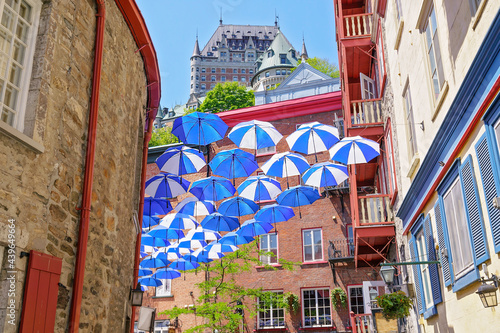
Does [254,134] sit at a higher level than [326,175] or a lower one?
higher

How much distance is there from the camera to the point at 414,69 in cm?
1128

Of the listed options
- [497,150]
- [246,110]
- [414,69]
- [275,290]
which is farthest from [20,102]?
[246,110]

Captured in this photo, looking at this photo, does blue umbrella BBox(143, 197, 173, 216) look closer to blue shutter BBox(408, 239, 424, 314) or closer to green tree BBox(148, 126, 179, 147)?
blue shutter BBox(408, 239, 424, 314)

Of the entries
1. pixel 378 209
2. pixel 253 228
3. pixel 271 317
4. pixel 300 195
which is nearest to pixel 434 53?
pixel 378 209

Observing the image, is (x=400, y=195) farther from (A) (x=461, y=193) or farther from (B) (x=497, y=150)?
(B) (x=497, y=150)

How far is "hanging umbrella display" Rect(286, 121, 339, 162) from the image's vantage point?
1677 cm

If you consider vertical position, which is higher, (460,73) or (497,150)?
(460,73)

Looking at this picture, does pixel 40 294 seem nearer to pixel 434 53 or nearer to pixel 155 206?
pixel 434 53

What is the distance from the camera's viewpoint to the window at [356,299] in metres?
24.4

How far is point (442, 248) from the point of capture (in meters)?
9.37

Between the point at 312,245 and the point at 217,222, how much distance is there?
7691 millimetres

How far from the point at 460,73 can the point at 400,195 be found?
6.51 m

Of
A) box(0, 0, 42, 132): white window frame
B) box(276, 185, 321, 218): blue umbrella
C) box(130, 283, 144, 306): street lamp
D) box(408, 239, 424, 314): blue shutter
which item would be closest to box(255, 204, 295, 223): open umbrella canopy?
box(276, 185, 321, 218): blue umbrella

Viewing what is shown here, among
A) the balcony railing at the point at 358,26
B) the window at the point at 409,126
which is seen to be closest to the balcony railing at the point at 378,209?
the window at the point at 409,126
